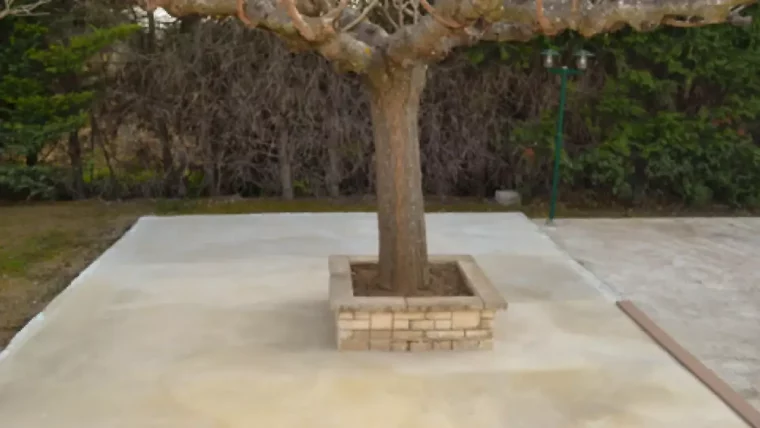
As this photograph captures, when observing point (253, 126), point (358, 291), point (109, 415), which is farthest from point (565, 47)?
point (109, 415)

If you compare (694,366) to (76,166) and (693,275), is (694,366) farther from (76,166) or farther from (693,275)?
(76,166)


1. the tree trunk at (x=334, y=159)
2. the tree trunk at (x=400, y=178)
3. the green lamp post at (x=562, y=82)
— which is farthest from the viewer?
the tree trunk at (x=334, y=159)

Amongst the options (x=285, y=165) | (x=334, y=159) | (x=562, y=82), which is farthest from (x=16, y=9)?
(x=562, y=82)

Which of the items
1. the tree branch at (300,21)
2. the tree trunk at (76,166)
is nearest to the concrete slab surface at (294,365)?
the tree branch at (300,21)

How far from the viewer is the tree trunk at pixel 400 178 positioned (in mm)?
4125

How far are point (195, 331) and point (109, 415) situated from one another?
100 cm

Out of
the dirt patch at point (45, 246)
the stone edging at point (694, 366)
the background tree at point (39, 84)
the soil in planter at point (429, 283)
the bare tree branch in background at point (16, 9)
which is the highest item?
the bare tree branch in background at point (16, 9)

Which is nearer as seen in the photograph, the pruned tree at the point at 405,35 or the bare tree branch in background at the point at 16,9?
the pruned tree at the point at 405,35

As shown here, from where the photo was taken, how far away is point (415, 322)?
3986 mm

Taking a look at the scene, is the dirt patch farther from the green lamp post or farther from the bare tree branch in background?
the green lamp post

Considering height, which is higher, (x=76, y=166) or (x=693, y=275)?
(x=76, y=166)

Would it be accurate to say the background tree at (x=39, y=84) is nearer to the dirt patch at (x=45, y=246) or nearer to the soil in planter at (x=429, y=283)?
the dirt patch at (x=45, y=246)

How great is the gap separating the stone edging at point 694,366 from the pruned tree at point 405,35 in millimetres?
1260

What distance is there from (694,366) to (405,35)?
211cm
